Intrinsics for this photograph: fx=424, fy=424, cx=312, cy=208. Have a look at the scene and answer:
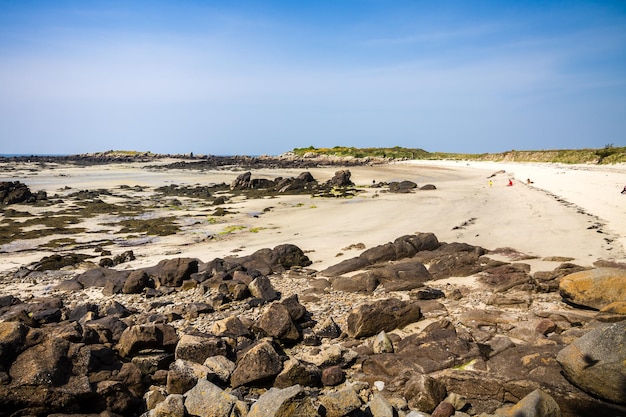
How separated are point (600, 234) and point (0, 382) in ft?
59.1

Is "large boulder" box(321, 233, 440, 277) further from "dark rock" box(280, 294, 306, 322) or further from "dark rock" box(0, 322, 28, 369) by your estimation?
"dark rock" box(0, 322, 28, 369)

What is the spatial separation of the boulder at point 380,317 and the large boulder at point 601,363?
3.23 meters

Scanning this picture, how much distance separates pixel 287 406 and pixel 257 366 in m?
1.64

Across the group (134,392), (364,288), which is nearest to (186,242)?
(364,288)

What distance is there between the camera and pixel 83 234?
2145 centimetres

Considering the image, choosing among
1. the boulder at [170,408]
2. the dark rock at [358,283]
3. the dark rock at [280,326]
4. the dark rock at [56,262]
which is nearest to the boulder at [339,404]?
the boulder at [170,408]

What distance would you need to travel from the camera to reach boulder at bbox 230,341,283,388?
6.32m

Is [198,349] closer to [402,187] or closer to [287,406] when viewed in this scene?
[287,406]

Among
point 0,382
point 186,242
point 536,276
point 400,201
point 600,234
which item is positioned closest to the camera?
point 0,382

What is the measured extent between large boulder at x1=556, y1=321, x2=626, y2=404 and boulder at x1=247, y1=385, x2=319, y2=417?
10.9 ft

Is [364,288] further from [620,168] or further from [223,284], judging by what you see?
[620,168]

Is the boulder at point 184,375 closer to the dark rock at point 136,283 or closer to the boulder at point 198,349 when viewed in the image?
the boulder at point 198,349

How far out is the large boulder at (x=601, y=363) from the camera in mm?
5008

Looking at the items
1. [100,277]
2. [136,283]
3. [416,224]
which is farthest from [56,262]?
[416,224]
